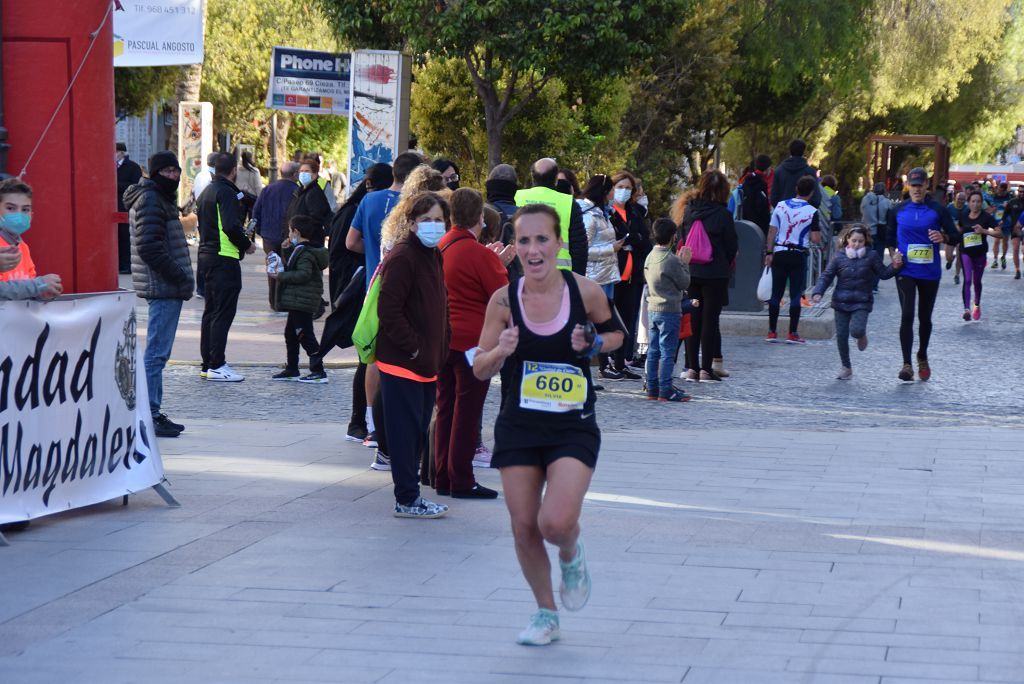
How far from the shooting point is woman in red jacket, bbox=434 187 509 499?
815 cm

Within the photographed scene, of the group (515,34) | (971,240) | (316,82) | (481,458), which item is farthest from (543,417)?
(971,240)

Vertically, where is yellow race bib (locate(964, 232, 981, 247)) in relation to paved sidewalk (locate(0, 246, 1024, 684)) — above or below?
above

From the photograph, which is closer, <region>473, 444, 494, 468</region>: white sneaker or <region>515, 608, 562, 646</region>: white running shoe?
<region>515, 608, 562, 646</region>: white running shoe

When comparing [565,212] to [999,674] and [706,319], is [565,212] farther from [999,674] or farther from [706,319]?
[999,674]

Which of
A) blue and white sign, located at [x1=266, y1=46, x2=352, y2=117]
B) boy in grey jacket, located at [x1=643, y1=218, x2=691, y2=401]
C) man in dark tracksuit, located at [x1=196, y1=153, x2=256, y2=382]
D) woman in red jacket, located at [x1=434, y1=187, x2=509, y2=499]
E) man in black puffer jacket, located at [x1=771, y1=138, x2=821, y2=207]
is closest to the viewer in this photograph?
woman in red jacket, located at [x1=434, y1=187, x2=509, y2=499]

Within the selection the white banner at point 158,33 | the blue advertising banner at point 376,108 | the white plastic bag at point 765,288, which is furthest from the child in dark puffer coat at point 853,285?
the white banner at point 158,33

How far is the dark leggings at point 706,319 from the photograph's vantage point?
12812mm

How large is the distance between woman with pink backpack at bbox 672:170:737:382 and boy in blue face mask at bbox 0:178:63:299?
6656mm

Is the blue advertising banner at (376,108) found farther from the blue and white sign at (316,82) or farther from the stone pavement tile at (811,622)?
the stone pavement tile at (811,622)

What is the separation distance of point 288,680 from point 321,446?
4735 millimetres

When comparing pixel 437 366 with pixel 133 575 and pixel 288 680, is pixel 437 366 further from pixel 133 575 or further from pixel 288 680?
pixel 288 680

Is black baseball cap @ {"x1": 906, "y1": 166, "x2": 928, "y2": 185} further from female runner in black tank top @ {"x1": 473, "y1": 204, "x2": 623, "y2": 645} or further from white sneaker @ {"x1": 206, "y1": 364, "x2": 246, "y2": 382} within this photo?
female runner in black tank top @ {"x1": 473, "y1": 204, "x2": 623, "y2": 645}

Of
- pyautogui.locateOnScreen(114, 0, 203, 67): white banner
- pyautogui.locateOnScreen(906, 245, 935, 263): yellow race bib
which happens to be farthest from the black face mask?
pyautogui.locateOnScreen(906, 245, 935, 263): yellow race bib

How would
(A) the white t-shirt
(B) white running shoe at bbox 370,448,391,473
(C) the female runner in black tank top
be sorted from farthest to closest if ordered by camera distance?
(A) the white t-shirt → (B) white running shoe at bbox 370,448,391,473 → (C) the female runner in black tank top
